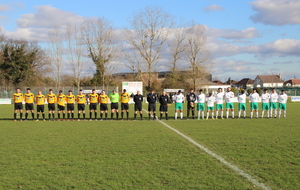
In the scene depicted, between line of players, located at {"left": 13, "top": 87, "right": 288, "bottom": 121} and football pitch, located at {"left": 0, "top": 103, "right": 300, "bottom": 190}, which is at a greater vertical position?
line of players, located at {"left": 13, "top": 87, "right": 288, "bottom": 121}

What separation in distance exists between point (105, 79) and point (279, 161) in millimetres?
Answer: 48778

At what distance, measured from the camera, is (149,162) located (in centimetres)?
675

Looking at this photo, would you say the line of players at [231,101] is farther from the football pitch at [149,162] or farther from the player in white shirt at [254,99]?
the football pitch at [149,162]

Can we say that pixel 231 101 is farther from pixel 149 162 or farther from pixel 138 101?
pixel 149 162

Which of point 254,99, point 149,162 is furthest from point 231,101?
point 149,162

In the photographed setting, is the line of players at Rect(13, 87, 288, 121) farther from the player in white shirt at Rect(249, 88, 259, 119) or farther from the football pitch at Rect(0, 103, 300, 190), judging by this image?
the football pitch at Rect(0, 103, 300, 190)

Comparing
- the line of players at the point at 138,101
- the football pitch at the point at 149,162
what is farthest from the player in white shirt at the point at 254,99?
the football pitch at the point at 149,162

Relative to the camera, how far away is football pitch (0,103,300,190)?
17.4 ft

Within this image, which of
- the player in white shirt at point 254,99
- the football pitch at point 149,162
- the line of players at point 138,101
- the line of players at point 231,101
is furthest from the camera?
the player in white shirt at point 254,99

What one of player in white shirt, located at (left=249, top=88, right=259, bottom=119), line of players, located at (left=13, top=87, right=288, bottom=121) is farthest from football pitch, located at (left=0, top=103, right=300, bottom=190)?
player in white shirt, located at (left=249, top=88, right=259, bottom=119)

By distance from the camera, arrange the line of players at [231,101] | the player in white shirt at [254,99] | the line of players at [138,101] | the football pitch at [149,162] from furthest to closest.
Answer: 1. the player in white shirt at [254,99]
2. the line of players at [231,101]
3. the line of players at [138,101]
4. the football pitch at [149,162]

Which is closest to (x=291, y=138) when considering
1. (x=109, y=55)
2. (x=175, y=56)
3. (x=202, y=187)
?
(x=202, y=187)

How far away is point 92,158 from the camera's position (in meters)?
7.25

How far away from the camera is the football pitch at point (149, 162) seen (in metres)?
5.30
